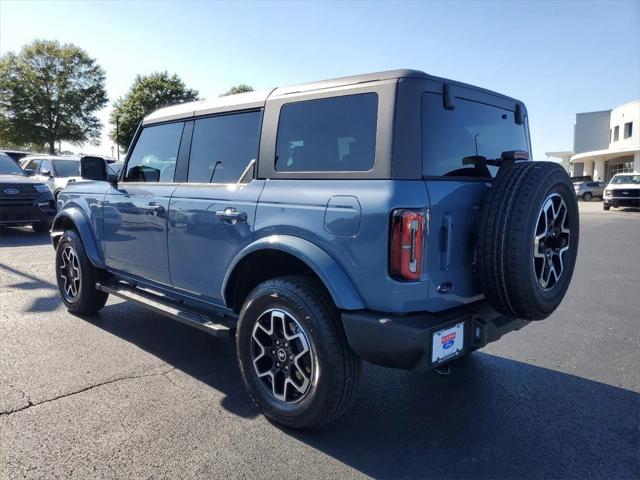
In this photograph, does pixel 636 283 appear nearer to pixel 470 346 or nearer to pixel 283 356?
pixel 470 346

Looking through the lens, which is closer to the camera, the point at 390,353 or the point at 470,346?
the point at 390,353

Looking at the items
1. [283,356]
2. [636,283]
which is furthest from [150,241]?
[636,283]

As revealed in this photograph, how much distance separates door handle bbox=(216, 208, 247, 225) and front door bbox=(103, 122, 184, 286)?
0.71 m

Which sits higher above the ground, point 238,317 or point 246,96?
point 246,96

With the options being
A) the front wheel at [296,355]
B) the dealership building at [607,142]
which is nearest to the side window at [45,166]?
the front wheel at [296,355]

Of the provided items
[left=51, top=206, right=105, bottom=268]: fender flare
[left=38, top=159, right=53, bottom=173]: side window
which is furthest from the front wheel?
[left=38, top=159, right=53, bottom=173]: side window

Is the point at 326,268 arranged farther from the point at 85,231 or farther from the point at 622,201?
the point at 622,201

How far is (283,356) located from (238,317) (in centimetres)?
58

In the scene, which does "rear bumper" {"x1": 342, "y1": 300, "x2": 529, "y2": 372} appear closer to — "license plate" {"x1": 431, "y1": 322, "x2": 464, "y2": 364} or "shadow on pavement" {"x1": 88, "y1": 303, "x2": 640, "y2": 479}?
"license plate" {"x1": 431, "y1": 322, "x2": 464, "y2": 364}

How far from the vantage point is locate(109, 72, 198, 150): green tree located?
38938mm

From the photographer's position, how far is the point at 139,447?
274 centimetres

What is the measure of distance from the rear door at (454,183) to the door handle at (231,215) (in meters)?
1.20

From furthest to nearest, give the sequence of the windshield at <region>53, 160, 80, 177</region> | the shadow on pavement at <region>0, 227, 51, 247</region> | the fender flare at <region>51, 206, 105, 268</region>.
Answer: the windshield at <region>53, 160, 80, 177</region> → the shadow on pavement at <region>0, 227, 51, 247</region> → the fender flare at <region>51, 206, 105, 268</region>

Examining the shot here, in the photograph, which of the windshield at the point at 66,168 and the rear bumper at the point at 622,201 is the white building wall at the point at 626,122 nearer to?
the rear bumper at the point at 622,201
